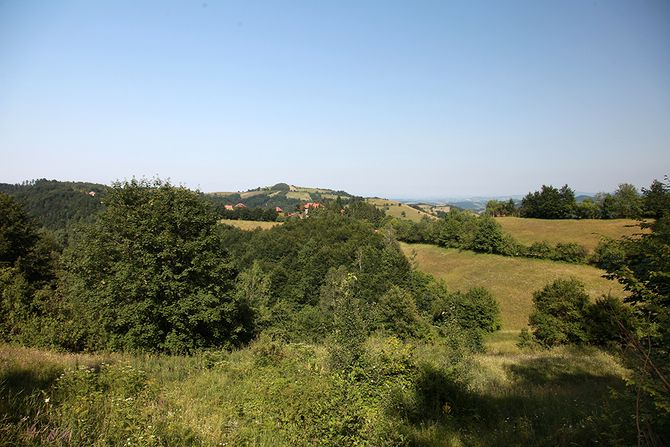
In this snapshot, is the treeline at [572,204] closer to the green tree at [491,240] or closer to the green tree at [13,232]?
the green tree at [491,240]

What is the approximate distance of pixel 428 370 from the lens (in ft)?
26.0

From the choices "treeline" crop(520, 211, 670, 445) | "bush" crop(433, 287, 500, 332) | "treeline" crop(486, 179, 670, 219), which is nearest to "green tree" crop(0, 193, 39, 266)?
"treeline" crop(520, 211, 670, 445)

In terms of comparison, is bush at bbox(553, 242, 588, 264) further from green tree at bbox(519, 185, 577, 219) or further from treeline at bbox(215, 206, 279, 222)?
treeline at bbox(215, 206, 279, 222)

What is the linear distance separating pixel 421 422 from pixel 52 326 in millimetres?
13133

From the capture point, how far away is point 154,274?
15.8m

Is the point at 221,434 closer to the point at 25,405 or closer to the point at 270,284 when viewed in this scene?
the point at 25,405

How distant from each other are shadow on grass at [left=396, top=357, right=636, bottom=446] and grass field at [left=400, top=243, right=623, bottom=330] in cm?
4184

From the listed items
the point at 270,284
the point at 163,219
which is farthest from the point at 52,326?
the point at 270,284

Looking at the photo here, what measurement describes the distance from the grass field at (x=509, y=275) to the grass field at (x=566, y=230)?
734 cm

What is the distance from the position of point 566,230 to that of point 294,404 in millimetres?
83258

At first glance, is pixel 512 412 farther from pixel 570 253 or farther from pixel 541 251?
pixel 541 251

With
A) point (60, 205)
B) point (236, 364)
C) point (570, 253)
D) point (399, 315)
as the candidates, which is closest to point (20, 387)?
point (236, 364)

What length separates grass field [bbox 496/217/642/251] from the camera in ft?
211

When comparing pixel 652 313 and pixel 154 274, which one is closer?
pixel 652 313
